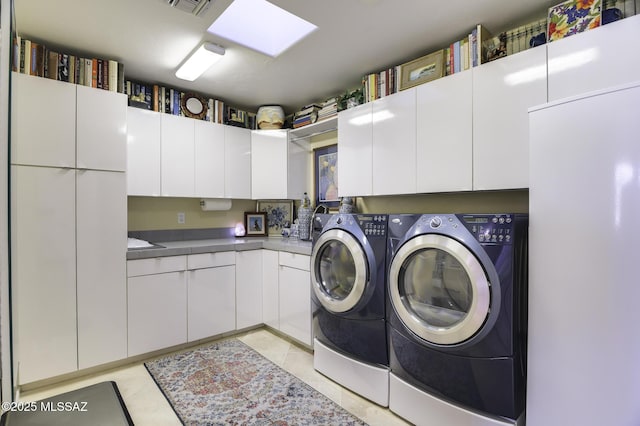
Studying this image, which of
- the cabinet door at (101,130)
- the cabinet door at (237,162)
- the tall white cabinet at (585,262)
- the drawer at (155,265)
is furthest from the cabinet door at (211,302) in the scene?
the tall white cabinet at (585,262)

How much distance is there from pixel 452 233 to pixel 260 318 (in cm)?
216

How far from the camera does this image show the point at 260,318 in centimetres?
307

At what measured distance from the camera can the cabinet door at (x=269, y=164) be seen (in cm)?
337

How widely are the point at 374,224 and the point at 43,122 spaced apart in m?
2.29

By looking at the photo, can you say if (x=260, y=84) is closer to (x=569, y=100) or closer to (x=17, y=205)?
(x=17, y=205)

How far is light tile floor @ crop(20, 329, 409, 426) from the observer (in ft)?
5.93

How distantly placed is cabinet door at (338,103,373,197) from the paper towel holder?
1.34m

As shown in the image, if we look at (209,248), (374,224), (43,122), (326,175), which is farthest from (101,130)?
(374,224)

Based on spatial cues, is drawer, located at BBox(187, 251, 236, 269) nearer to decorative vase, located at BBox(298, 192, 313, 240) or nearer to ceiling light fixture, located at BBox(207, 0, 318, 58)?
decorative vase, located at BBox(298, 192, 313, 240)

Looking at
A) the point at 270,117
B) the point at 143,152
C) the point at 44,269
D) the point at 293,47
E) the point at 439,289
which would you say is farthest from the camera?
the point at 270,117

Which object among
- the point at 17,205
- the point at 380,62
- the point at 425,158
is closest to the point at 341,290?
the point at 425,158

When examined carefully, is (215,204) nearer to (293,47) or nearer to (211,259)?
(211,259)

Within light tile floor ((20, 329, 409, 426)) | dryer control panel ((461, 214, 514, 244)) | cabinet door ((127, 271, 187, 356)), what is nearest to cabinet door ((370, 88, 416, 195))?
dryer control panel ((461, 214, 514, 244))

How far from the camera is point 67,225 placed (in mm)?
2162
